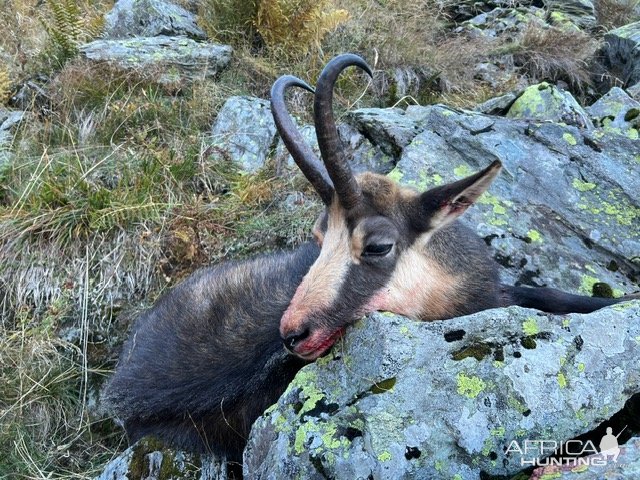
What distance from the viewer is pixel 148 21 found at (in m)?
10.5

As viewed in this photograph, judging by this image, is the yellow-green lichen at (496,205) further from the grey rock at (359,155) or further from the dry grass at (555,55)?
the dry grass at (555,55)

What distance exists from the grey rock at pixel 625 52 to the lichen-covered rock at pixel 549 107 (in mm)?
3364

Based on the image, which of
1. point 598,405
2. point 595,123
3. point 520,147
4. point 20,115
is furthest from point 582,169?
point 20,115

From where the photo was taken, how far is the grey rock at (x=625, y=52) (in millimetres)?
10188

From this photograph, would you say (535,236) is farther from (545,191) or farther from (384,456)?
(384,456)

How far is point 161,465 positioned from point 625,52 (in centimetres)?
985

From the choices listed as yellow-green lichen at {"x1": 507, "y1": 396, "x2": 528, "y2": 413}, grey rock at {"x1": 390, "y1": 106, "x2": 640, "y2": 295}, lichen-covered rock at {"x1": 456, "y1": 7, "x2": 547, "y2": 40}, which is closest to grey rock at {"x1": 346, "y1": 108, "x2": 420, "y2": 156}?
grey rock at {"x1": 390, "y1": 106, "x2": 640, "y2": 295}

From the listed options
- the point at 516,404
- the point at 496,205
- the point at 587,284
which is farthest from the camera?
the point at 496,205

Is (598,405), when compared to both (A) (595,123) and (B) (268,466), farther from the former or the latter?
(A) (595,123)

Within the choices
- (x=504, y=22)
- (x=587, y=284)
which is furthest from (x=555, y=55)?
(x=587, y=284)

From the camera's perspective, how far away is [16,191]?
711 cm

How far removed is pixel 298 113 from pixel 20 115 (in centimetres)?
370

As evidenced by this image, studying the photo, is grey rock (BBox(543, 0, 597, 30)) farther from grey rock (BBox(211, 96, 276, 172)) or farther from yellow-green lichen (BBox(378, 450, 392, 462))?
yellow-green lichen (BBox(378, 450, 392, 462))

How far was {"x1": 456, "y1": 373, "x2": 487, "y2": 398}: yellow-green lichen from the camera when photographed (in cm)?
315
